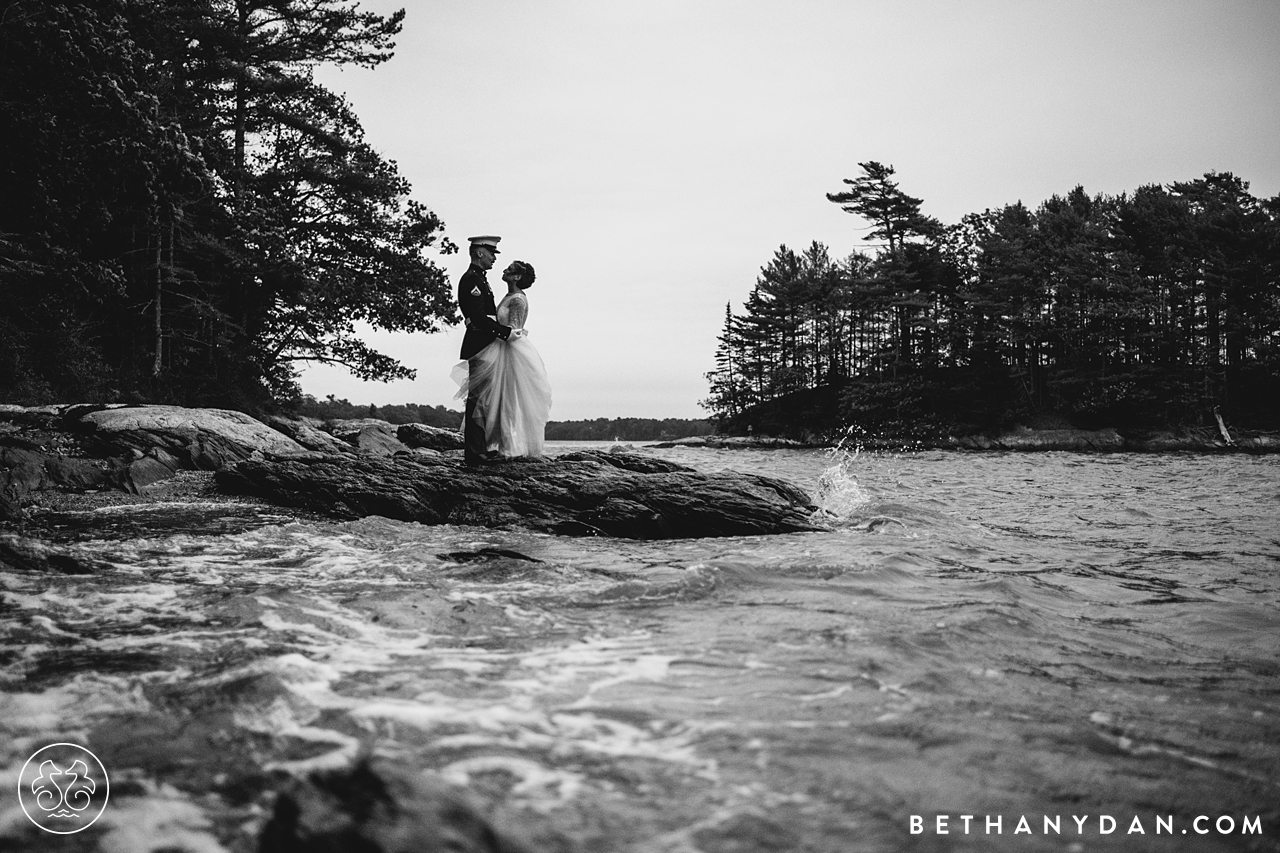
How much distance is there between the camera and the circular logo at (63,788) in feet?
6.38

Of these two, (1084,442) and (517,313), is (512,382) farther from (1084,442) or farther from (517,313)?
(1084,442)

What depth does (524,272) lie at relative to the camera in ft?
32.4

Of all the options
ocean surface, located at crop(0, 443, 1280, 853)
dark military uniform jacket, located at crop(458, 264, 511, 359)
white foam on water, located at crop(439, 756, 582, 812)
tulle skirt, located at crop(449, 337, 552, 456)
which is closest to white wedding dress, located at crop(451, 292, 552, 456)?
tulle skirt, located at crop(449, 337, 552, 456)

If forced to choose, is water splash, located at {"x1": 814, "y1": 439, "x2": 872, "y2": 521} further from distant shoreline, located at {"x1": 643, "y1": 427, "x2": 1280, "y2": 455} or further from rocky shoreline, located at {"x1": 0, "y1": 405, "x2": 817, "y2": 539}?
distant shoreline, located at {"x1": 643, "y1": 427, "x2": 1280, "y2": 455}

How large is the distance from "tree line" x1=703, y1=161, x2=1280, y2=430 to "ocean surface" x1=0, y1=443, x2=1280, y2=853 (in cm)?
4901

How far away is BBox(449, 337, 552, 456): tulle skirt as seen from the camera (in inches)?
371

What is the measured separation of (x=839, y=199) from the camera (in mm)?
58000

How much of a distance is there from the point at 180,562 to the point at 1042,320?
55496 millimetres

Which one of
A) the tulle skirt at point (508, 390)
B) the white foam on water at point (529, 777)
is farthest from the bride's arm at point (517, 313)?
the white foam on water at point (529, 777)

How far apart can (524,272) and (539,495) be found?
3.32 m

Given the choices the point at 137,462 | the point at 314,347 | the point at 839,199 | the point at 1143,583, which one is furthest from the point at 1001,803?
the point at 839,199

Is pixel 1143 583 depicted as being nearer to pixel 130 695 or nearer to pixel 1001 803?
pixel 1001 803

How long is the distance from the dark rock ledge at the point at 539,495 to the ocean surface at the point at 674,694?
198 cm

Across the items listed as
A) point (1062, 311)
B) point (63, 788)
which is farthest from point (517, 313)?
point (1062, 311)
